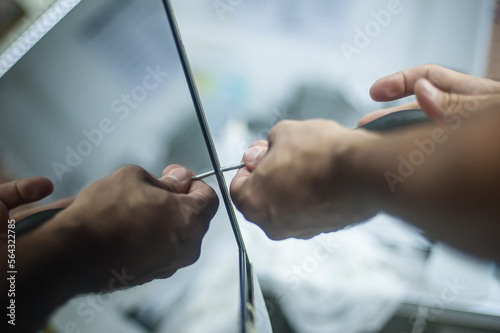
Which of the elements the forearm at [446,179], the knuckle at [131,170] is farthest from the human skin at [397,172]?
the knuckle at [131,170]

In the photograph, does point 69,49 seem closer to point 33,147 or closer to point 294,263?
point 33,147

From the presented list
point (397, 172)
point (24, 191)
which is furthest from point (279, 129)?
point (24, 191)

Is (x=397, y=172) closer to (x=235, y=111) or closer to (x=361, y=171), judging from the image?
(x=361, y=171)

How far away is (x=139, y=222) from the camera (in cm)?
32

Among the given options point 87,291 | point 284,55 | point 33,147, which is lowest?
point 87,291

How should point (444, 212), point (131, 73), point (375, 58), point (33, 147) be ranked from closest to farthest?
point (444, 212) < point (33, 147) < point (131, 73) < point (375, 58)

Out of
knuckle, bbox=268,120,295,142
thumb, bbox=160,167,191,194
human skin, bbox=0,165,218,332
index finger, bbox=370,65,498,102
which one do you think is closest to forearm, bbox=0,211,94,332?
human skin, bbox=0,165,218,332

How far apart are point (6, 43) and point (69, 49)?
0.12 metres

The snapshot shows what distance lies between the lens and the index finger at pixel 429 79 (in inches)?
13.4

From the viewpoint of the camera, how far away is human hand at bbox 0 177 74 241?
1.03 feet

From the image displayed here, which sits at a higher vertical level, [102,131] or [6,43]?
[6,43]

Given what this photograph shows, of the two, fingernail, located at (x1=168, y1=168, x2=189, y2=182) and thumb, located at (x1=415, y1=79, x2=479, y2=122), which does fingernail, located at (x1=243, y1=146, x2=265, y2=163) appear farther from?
thumb, located at (x1=415, y1=79, x2=479, y2=122)

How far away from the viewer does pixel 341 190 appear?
0.30 meters

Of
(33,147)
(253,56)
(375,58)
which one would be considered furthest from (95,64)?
(375,58)
